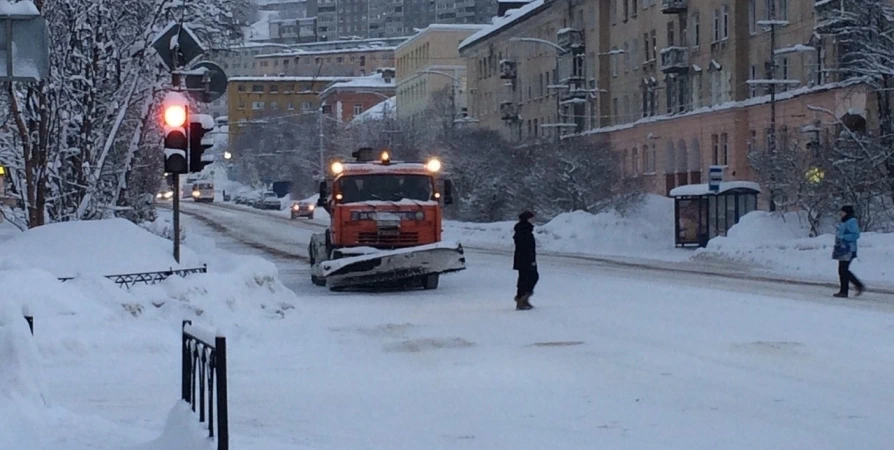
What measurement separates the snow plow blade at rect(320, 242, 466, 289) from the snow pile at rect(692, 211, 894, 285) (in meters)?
9.28

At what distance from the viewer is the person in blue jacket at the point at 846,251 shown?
23.4 m

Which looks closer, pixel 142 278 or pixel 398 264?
pixel 142 278

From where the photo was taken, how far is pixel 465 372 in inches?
549

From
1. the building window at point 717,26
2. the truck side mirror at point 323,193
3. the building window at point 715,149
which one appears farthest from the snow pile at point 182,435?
the building window at point 717,26

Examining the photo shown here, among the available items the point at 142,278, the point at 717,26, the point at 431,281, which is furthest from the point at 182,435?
the point at 717,26

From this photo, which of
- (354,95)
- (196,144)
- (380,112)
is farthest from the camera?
(354,95)

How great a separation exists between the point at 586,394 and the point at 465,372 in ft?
6.67

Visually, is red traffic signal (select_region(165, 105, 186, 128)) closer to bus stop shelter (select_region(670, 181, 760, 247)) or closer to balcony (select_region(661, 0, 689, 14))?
bus stop shelter (select_region(670, 181, 760, 247))

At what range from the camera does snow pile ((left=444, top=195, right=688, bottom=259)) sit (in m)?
48.1

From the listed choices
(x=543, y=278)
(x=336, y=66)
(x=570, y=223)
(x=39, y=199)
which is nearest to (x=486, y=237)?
(x=570, y=223)

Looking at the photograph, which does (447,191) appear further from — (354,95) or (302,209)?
(354,95)

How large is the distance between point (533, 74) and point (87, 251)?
7209 centimetres

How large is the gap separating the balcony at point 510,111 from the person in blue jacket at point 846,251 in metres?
69.2

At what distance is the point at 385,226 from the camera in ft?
86.8
